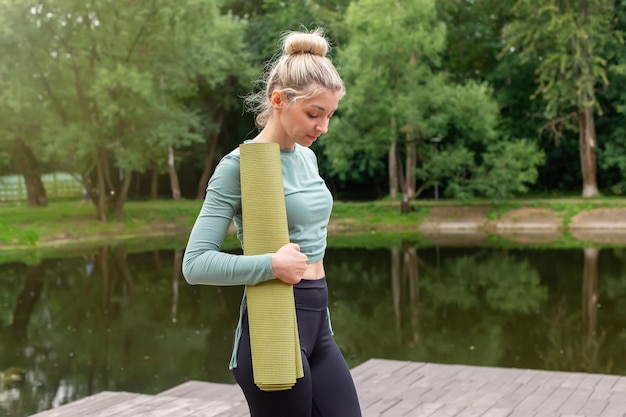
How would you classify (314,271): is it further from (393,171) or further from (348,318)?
(393,171)

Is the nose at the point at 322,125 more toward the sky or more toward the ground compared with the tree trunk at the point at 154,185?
more toward the sky

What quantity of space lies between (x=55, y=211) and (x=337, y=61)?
10.2 metres

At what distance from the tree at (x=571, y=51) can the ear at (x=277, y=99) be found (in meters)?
23.4

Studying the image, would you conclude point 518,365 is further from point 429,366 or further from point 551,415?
point 551,415

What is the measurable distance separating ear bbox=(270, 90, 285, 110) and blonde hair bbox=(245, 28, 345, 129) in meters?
0.01

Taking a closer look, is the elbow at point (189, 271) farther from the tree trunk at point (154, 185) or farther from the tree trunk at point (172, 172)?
the tree trunk at point (154, 185)

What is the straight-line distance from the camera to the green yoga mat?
186 centimetres

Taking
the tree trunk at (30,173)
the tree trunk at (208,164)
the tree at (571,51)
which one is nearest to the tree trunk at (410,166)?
the tree at (571,51)

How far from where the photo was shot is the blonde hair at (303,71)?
195cm

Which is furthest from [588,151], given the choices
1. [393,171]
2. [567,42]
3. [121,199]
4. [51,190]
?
[51,190]

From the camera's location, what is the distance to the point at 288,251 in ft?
6.14

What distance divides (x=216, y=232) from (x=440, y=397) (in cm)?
326

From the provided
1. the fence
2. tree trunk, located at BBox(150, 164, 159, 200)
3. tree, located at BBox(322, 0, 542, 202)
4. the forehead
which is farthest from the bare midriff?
the fence

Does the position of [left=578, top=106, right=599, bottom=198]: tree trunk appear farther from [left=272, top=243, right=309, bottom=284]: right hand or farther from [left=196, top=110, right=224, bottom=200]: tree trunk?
[left=272, top=243, right=309, bottom=284]: right hand
